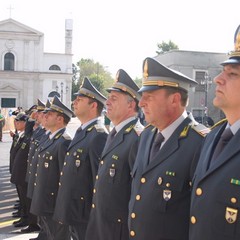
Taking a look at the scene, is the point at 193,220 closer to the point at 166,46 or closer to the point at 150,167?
the point at 150,167

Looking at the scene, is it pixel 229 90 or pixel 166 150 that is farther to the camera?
pixel 166 150

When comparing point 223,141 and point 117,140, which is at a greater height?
point 223,141

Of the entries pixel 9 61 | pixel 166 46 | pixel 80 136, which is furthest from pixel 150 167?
pixel 166 46

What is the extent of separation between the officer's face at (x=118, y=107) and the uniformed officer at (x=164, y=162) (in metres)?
0.78

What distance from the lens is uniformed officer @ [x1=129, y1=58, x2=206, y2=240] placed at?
2.65 metres

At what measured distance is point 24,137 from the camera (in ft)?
24.5

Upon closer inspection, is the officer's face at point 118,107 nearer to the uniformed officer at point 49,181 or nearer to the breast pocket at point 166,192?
the uniformed officer at point 49,181

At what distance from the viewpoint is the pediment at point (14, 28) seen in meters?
55.2

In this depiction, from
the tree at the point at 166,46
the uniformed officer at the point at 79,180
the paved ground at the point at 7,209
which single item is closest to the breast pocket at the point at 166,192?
the uniformed officer at the point at 79,180

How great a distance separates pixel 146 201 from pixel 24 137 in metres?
5.14

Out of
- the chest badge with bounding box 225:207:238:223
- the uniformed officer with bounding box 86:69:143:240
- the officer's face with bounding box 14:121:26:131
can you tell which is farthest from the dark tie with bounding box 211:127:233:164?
the officer's face with bounding box 14:121:26:131

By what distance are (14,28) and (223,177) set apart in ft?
187

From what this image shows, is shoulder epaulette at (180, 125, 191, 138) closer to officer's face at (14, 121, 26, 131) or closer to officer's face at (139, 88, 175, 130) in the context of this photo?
officer's face at (139, 88, 175, 130)

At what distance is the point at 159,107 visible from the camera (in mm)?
2932
